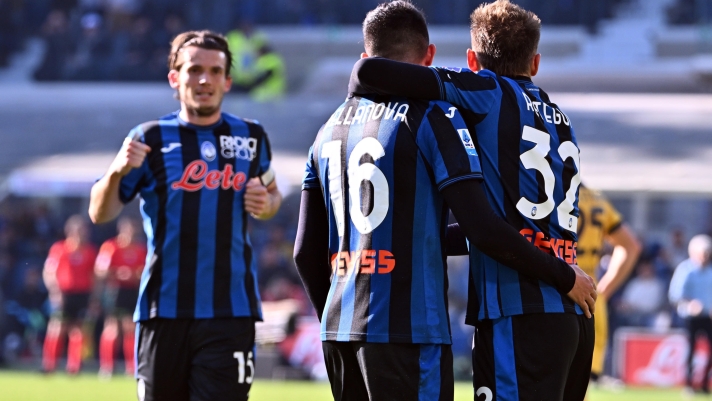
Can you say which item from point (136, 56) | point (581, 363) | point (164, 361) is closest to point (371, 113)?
point (581, 363)

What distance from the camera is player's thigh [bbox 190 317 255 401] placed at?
4484mm

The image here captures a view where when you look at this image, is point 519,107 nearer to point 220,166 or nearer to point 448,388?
point 448,388

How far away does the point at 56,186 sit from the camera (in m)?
16.3

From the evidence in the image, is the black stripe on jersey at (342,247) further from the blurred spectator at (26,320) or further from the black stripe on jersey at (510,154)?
the blurred spectator at (26,320)

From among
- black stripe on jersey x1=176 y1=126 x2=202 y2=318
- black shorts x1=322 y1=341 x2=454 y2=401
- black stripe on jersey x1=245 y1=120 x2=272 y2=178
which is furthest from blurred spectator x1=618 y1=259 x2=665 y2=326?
black shorts x1=322 y1=341 x2=454 y2=401

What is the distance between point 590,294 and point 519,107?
2.14 feet

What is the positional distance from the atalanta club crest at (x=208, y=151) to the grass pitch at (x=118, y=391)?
5.27 m

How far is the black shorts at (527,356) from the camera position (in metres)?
3.21

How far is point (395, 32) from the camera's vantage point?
3.37 meters

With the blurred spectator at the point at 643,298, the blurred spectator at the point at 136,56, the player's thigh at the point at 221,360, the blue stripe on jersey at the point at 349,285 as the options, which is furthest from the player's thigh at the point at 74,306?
the blue stripe on jersey at the point at 349,285

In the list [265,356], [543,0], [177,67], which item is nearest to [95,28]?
[543,0]

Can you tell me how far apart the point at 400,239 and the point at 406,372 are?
1.38 feet

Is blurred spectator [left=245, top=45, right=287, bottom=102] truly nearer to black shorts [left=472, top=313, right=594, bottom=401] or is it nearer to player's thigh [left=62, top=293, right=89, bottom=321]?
player's thigh [left=62, top=293, right=89, bottom=321]

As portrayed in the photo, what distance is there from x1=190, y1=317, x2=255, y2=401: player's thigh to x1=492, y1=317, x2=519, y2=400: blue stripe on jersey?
5.43 feet
